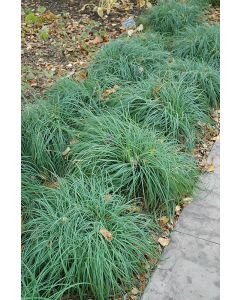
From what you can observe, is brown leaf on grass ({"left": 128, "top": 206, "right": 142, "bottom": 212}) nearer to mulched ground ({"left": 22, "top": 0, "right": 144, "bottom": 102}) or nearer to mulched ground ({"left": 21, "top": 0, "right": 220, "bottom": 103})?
mulched ground ({"left": 21, "top": 0, "right": 220, "bottom": 103})

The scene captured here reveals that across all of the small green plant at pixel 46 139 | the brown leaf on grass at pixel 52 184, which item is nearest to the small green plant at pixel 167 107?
the small green plant at pixel 46 139

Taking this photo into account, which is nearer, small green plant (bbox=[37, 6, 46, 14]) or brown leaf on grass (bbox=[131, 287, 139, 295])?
brown leaf on grass (bbox=[131, 287, 139, 295])

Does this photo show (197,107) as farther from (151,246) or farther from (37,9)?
(37,9)

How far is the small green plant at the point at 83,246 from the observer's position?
7.35 ft

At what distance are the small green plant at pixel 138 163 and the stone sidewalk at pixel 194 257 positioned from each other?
16 centimetres

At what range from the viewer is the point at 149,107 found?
3.59 meters

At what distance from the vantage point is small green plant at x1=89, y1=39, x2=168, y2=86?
13.6 ft

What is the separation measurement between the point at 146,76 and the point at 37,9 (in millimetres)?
3039

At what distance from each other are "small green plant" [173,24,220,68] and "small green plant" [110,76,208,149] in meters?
0.85

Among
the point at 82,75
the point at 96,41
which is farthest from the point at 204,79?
the point at 96,41

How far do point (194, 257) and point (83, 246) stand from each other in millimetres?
747

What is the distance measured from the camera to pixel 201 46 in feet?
15.1

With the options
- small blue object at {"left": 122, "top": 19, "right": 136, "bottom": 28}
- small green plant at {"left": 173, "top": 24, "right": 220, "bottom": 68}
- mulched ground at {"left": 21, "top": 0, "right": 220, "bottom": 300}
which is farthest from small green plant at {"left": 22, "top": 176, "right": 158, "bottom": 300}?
small blue object at {"left": 122, "top": 19, "right": 136, "bottom": 28}

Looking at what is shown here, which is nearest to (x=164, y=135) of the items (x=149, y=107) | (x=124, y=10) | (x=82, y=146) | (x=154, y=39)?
(x=149, y=107)
